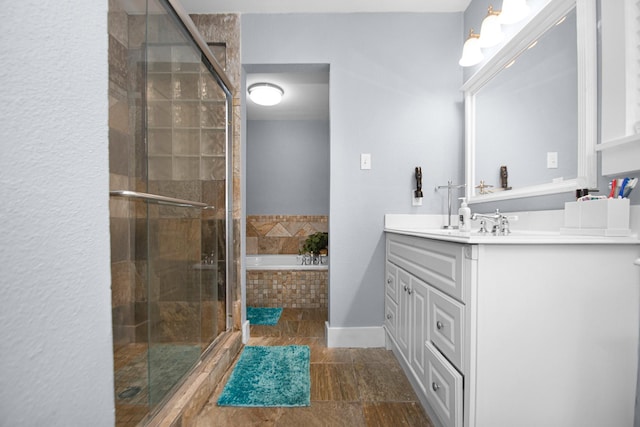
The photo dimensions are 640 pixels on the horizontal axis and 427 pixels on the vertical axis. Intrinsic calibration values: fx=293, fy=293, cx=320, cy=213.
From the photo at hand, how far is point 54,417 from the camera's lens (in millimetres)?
388

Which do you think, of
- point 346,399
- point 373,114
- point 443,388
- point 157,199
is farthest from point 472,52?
point 346,399

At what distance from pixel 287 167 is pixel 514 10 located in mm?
3007

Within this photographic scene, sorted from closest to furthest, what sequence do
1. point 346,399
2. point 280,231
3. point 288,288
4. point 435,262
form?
point 435,262 < point 346,399 < point 288,288 < point 280,231

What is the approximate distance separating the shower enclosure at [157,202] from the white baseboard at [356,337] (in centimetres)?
84

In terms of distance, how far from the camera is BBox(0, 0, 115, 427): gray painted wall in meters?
0.34

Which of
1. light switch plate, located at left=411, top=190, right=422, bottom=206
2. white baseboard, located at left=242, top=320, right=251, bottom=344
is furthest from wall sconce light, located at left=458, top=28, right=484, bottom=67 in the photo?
white baseboard, located at left=242, top=320, right=251, bottom=344

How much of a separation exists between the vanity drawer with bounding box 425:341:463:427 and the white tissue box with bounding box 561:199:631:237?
0.70 meters

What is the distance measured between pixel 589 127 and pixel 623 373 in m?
0.87

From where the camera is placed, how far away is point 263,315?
2732 mm

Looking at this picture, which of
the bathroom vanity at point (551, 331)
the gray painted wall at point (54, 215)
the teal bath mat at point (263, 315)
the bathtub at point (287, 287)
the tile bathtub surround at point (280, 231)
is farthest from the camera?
the tile bathtub surround at point (280, 231)

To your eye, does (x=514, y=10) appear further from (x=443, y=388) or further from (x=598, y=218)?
(x=443, y=388)

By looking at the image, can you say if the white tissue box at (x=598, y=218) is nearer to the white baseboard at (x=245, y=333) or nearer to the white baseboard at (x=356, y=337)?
the white baseboard at (x=356, y=337)

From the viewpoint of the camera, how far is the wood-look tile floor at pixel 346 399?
1.34 metres

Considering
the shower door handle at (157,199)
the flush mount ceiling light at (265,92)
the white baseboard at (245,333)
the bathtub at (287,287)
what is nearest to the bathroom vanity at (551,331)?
the shower door handle at (157,199)
